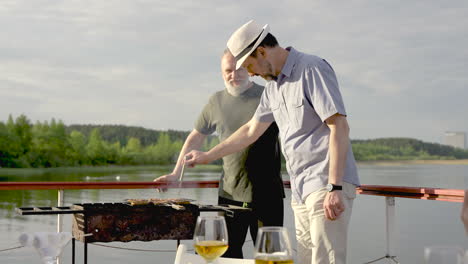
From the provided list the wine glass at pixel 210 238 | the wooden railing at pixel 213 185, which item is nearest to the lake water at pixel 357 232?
the wooden railing at pixel 213 185

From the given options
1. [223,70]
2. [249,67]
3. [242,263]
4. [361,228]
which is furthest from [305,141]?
[361,228]

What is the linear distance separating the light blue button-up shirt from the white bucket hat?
0.52 ft

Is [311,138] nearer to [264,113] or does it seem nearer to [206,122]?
[264,113]

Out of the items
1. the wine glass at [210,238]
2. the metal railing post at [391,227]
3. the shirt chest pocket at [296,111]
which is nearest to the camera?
the wine glass at [210,238]

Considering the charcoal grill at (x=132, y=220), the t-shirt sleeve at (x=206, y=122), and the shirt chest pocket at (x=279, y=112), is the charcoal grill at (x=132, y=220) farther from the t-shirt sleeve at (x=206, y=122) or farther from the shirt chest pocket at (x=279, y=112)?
the shirt chest pocket at (x=279, y=112)

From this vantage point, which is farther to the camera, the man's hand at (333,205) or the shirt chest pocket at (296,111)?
the shirt chest pocket at (296,111)

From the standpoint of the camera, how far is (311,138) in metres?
2.38

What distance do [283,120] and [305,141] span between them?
0.15m

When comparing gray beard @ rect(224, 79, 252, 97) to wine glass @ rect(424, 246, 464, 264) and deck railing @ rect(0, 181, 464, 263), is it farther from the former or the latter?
wine glass @ rect(424, 246, 464, 264)

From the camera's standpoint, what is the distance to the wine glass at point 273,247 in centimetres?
136

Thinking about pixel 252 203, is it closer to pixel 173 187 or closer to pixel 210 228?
pixel 173 187

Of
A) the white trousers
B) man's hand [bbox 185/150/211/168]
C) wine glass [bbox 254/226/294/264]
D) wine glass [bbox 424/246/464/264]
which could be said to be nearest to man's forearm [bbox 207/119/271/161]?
man's hand [bbox 185/150/211/168]

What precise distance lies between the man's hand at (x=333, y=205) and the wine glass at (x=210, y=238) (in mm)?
783

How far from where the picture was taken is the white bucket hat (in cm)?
233
